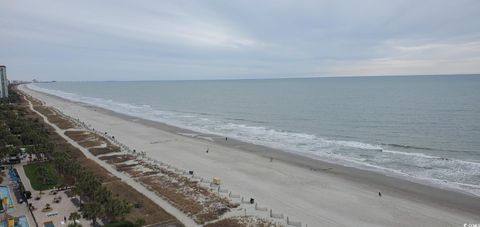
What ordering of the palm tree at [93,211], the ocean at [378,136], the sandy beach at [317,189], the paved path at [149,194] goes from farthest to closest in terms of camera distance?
1. the ocean at [378,136]
2. the sandy beach at [317,189]
3. the paved path at [149,194]
4. the palm tree at [93,211]

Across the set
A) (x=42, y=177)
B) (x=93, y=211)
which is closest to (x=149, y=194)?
(x=93, y=211)

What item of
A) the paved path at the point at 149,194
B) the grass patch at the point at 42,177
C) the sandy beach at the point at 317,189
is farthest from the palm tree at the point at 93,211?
the sandy beach at the point at 317,189

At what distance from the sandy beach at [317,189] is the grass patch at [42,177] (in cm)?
1553

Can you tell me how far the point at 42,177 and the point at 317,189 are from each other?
103 ft

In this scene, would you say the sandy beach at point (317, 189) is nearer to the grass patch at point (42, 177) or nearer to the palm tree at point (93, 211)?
the palm tree at point (93, 211)

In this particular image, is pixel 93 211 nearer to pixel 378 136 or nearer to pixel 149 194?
pixel 149 194

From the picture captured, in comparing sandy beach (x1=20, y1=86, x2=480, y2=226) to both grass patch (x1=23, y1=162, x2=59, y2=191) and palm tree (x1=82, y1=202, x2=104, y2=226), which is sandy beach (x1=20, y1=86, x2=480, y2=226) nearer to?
palm tree (x1=82, y1=202, x2=104, y2=226)

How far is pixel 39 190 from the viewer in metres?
36.2

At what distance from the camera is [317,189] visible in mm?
39250

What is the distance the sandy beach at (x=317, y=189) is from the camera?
104 feet

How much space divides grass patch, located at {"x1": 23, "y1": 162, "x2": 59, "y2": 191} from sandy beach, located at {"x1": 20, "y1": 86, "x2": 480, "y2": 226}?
1553cm

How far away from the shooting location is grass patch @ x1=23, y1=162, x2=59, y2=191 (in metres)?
37.4

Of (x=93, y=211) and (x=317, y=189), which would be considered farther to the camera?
(x=317, y=189)

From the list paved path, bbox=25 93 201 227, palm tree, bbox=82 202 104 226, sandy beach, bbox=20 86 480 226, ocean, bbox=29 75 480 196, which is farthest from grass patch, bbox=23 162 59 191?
ocean, bbox=29 75 480 196
